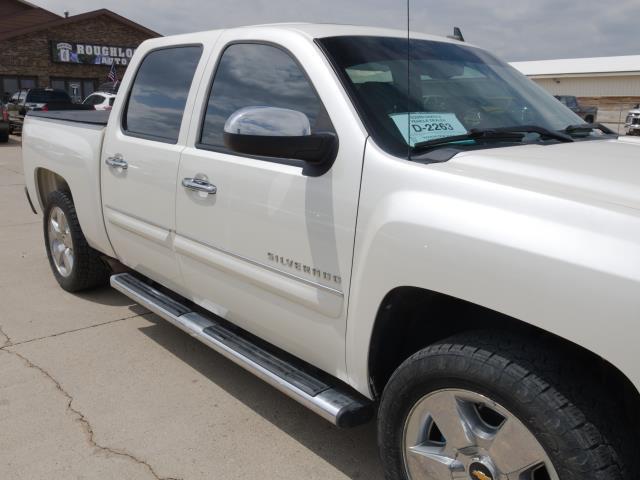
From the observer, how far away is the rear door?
10.8 feet

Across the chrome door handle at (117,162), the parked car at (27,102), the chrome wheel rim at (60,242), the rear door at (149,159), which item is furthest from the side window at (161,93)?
the parked car at (27,102)

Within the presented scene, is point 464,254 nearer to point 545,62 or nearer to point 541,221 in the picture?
point 541,221

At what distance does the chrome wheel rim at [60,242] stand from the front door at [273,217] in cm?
184

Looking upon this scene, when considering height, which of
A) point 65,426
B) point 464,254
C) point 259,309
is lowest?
point 65,426

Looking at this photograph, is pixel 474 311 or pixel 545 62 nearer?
pixel 474 311

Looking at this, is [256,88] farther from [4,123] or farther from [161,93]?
[4,123]

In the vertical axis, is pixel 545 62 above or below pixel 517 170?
above

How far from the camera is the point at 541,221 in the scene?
177cm

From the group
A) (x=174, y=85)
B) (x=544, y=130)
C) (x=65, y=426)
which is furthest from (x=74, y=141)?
(x=544, y=130)

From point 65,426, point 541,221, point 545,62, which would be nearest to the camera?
point 541,221

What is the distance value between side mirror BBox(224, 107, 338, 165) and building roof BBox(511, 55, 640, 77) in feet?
143

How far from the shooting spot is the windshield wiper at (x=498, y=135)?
2379 millimetres

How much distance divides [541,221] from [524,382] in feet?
1.52

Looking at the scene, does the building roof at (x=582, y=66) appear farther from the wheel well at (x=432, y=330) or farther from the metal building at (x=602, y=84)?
the wheel well at (x=432, y=330)
